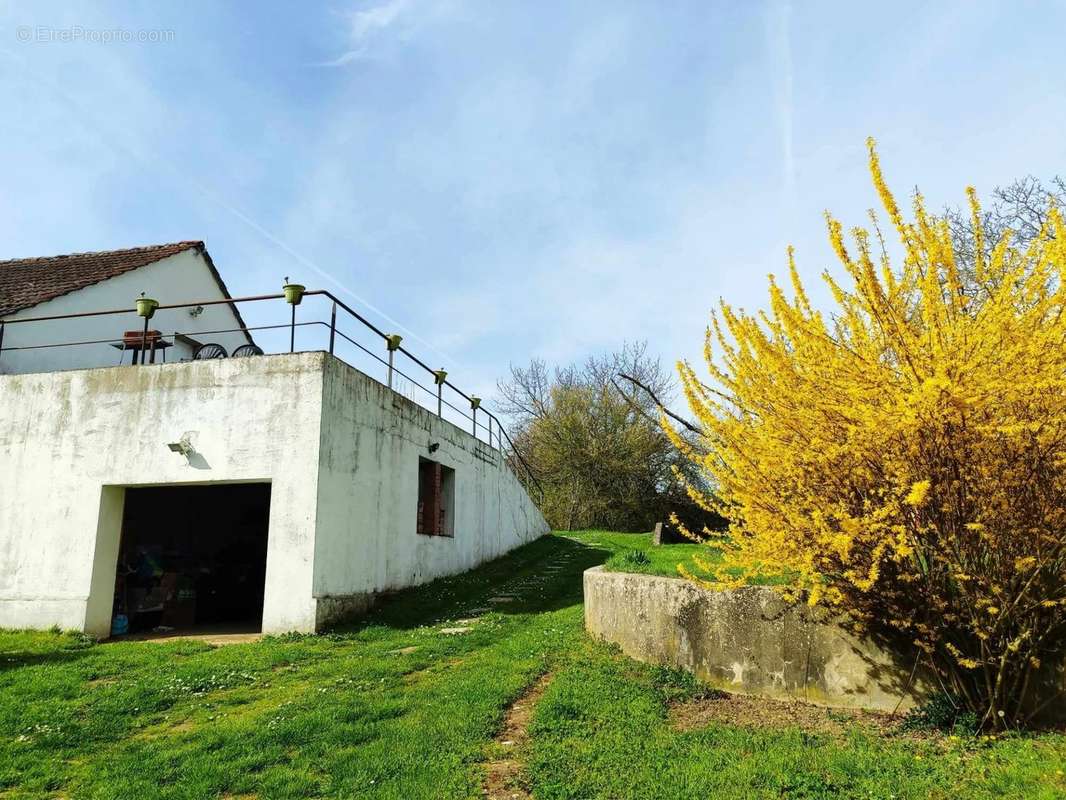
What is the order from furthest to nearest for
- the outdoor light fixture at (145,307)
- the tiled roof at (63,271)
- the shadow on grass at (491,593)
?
the tiled roof at (63,271) < the outdoor light fixture at (145,307) < the shadow on grass at (491,593)

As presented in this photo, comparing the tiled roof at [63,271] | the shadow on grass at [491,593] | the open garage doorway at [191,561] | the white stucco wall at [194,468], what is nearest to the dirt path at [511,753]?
the shadow on grass at [491,593]

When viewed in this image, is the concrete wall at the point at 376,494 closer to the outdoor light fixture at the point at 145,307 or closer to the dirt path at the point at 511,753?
the outdoor light fixture at the point at 145,307

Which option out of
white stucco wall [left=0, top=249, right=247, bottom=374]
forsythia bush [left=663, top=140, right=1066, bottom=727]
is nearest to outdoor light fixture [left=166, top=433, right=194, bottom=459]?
white stucco wall [left=0, top=249, right=247, bottom=374]

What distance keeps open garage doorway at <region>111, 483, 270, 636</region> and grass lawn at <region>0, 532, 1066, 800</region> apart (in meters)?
2.85

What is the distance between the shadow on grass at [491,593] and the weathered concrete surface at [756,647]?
13.7 ft

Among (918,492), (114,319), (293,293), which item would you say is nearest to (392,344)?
(293,293)

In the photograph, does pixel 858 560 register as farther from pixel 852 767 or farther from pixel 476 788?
pixel 476 788

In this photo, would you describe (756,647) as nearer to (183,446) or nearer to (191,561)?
(183,446)

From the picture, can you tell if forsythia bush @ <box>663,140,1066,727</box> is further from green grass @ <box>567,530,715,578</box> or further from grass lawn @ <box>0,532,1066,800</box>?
green grass @ <box>567,530,715,578</box>

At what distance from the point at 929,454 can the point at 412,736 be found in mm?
4158

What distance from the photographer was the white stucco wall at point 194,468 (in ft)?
32.7

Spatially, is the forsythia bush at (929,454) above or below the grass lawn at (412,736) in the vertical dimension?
above

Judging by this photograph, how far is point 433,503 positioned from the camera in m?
14.2

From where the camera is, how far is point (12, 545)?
10.7m
